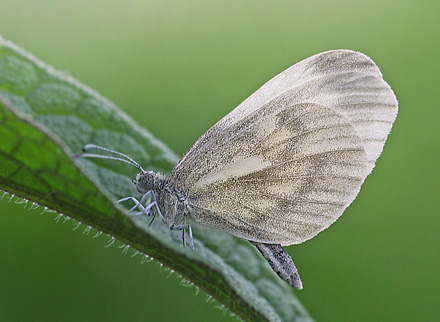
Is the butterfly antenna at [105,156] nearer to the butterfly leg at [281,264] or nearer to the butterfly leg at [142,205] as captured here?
the butterfly leg at [142,205]

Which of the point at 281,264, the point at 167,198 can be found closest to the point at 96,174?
the point at 167,198

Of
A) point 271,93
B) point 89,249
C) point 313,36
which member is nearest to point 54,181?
point 271,93

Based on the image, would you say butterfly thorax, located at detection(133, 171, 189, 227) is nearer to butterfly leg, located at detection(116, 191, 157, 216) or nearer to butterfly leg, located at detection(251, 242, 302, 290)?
butterfly leg, located at detection(116, 191, 157, 216)

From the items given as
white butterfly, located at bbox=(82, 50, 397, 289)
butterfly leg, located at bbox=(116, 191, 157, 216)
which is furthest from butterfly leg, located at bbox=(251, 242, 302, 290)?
butterfly leg, located at bbox=(116, 191, 157, 216)

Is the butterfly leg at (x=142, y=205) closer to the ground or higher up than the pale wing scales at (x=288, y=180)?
higher up

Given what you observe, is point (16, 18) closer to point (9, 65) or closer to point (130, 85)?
point (130, 85)

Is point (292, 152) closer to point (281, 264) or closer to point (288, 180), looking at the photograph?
point (288, 180)

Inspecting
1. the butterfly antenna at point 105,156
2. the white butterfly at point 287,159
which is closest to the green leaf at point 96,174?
the butterfly antenna at point 105,156
